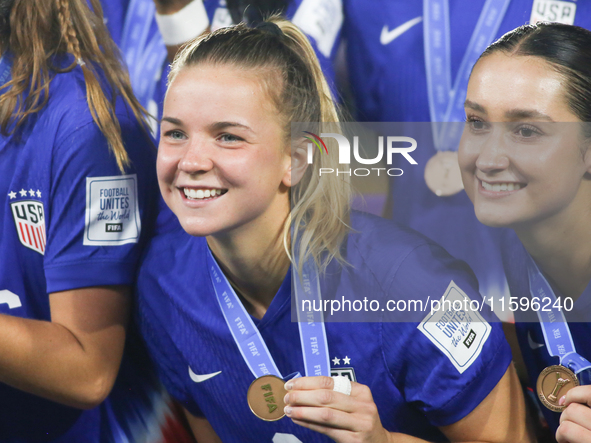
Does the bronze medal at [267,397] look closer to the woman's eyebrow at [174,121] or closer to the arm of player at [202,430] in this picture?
the arm of player at [202,430]

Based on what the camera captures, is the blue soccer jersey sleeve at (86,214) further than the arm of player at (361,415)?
Yes

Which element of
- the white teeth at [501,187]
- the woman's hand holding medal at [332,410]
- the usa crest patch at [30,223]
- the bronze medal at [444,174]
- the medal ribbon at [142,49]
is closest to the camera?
the woman's hand holding medal at [332,410]

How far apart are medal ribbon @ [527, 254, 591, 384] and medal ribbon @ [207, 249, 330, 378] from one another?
504mm

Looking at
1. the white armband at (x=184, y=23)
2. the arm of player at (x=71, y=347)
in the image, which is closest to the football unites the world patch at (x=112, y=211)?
the arm of player at (x=71, y=347)

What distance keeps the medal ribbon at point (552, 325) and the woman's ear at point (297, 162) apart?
567 mm

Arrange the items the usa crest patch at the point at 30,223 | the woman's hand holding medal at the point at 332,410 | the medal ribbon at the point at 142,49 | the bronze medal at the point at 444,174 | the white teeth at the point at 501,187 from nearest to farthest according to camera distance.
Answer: the woman's hand holding medal at the point at 332,410 < the white teeth at the point at 501,187 < the bronze medal at the point at 444,174 < the usa crest patch at the point at 30,223 < the medal ribbon at the point at 142,49

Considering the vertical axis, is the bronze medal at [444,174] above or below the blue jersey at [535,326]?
above

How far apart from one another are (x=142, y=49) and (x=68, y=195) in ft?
1.50

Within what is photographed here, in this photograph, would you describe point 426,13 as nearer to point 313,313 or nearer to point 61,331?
point 313,313

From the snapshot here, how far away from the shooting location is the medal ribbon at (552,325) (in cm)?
134

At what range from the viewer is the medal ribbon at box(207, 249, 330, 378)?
1.36 meters

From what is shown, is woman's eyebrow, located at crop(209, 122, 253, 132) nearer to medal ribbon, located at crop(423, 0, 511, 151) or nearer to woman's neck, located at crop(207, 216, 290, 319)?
woman's neck, located at crop(207, 216, 290, 319)

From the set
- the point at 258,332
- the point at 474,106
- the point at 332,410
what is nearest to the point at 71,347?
the point at 258,332

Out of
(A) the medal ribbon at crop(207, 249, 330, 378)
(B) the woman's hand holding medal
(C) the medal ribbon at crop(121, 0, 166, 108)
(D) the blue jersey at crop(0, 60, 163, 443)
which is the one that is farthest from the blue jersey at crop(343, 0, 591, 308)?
(D) the blue jersey at crop(0, 60, 163, 443)
